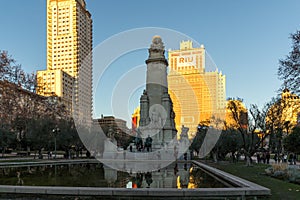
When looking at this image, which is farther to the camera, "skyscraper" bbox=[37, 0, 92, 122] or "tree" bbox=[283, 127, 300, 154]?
"skyscraper" bbox=[37, 0, 92, 122]

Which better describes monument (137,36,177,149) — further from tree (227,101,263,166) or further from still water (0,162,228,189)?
still water (0,162,228,189)

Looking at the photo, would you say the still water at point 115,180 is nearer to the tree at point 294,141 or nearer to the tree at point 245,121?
the tree at point 245,121

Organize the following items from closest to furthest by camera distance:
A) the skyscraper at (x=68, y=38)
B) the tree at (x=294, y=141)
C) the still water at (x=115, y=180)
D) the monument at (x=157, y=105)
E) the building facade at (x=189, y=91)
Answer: the still water at (x=115, y=180)
the tree at (x=294, y=141)
the monument at (x=157, y=105)
the building facade at (x=189, y=91)
the skyscraper at (x=68, y=38)

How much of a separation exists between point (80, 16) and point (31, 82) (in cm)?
9806

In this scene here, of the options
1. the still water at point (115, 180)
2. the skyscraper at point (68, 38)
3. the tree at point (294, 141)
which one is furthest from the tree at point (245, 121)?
the skyscraper at point (68, 38)

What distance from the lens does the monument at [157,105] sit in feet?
165

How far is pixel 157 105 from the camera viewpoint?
2099 inches

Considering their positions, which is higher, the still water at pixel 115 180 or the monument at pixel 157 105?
the monument at pixel 157 105

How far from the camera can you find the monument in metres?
50.4

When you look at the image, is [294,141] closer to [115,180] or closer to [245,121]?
[245,121]

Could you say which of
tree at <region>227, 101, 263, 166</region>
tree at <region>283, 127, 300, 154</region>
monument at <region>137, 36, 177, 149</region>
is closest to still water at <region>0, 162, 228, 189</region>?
tree at <region>227, 101, 263, 166</region>

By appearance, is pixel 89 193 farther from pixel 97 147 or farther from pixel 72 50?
pixel 72 50

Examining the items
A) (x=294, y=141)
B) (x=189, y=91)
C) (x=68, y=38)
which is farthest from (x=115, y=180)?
(x=68, y=38)

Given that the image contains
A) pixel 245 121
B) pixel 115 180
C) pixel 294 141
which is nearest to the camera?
pixel 115 180
